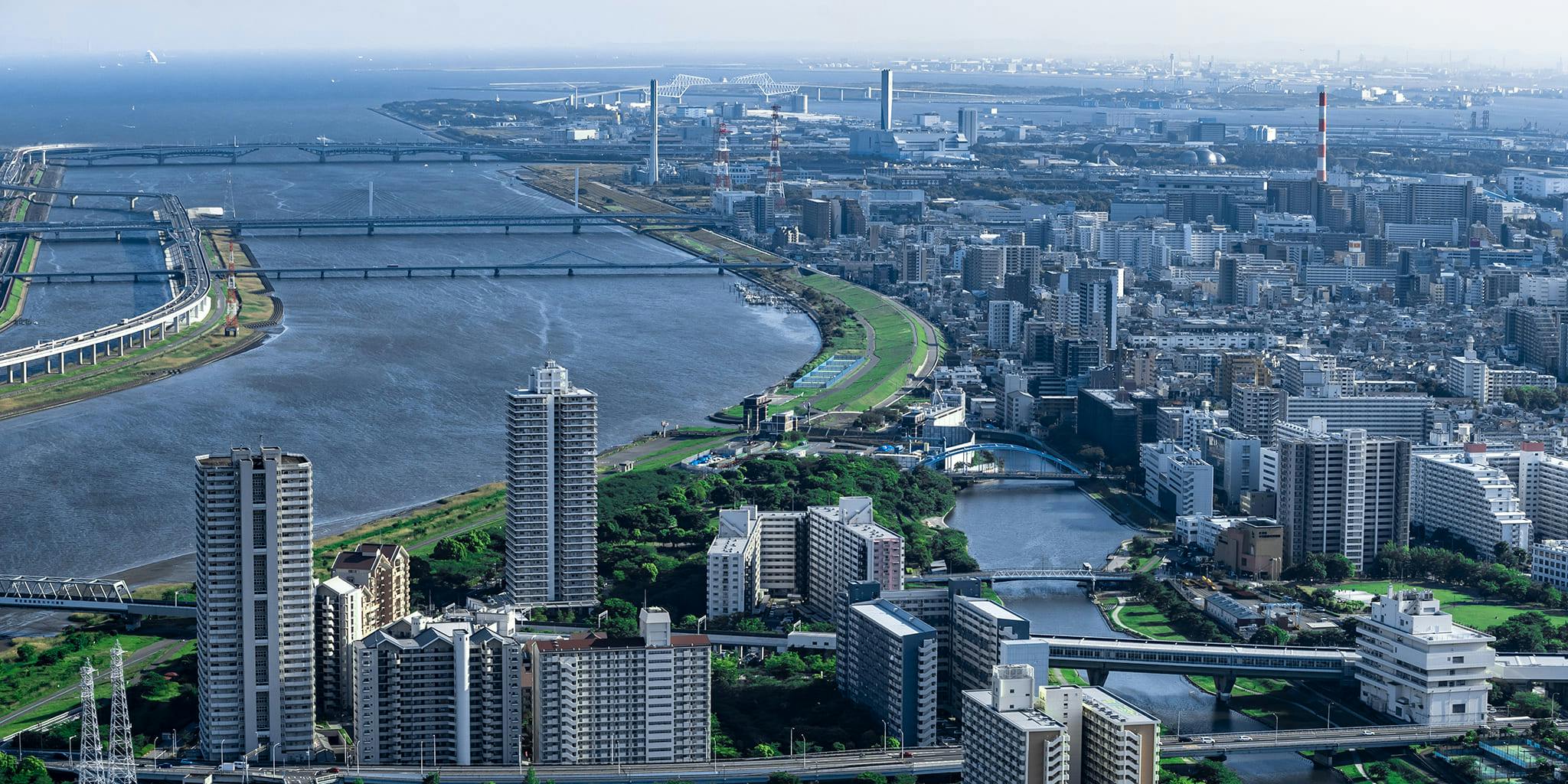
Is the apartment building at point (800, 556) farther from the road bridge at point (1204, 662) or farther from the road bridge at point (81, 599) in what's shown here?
the road bridge at point (81, 599)

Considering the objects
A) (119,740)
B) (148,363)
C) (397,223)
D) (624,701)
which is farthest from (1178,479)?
(397,223)

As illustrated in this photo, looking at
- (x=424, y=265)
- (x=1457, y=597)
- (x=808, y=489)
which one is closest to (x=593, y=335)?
(x=424, y=265)

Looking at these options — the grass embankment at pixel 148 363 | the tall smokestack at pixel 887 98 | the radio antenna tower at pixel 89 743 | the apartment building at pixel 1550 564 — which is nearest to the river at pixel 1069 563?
the apartment building at pixel 1550 564

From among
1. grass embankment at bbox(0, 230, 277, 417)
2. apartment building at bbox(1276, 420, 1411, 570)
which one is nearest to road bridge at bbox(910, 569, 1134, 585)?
apartment building at bbox(1276, 420, 1411, 570)

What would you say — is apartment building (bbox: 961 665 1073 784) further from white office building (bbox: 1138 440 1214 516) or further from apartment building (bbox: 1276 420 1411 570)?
white office building (bbox: 1138 440 1214 516)

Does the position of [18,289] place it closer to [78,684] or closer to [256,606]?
[78,684]
